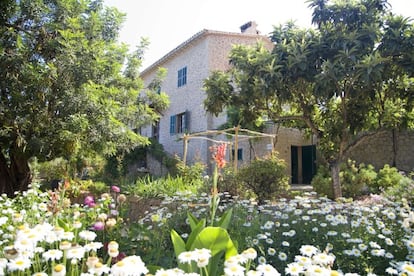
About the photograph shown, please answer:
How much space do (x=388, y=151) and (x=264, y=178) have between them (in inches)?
340

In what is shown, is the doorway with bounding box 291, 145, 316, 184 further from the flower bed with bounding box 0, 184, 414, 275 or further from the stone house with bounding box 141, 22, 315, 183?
the flower bed with bounding box 0, 184, 414, 275

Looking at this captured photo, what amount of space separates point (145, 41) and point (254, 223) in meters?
8.37

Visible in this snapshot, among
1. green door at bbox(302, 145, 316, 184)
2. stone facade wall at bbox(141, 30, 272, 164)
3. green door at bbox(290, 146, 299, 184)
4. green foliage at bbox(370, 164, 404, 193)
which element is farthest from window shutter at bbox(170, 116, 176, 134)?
green foliage at bbox(370, 164, 404, 193)

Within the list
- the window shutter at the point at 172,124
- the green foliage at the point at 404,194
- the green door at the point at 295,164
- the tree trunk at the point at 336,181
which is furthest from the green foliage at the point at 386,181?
the window shutter at the point at 172,124

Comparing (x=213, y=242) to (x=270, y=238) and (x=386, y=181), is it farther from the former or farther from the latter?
(x=386, y=181)

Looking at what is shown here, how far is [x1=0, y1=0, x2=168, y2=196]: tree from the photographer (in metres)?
6.47

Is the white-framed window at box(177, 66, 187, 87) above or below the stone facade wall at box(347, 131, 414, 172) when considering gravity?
above

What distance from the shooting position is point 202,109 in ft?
52.8

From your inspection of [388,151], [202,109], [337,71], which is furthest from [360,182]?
[202,109]

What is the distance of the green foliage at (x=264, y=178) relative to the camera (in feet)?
21.6

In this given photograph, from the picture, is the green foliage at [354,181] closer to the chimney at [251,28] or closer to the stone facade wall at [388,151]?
the stone facade wall at [388,151]

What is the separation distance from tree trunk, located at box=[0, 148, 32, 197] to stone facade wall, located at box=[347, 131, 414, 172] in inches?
421

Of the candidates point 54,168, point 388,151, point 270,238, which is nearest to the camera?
point 270,238

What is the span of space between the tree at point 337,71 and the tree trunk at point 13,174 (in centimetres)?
445
